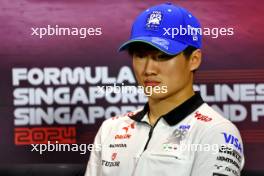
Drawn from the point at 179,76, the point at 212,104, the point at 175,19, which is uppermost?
the point at 175,19

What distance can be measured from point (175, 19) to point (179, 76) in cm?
16

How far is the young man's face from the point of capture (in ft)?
4.53

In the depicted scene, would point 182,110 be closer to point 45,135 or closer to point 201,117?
point 201,117

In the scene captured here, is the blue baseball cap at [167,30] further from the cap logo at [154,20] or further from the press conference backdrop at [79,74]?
the press conference backdrop at [79,74]

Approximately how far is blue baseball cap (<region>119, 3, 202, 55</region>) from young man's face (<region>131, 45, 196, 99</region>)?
34mm

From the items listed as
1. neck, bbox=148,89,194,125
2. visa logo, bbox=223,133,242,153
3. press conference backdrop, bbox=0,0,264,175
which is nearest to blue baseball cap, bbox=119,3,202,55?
neck, bbox=148,89,194,125

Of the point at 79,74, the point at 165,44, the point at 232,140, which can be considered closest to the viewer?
the point at 232,140

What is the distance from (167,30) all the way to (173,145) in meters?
0.32

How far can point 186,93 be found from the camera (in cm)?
140

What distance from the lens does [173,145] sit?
51.8 inches

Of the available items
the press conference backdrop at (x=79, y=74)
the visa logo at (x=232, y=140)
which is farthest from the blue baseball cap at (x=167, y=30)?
the press conference backdrop at (x=79, y=74)

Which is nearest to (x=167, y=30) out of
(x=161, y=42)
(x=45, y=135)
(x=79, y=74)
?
(x=161, y=42)

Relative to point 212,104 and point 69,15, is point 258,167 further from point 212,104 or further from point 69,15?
point 69,15

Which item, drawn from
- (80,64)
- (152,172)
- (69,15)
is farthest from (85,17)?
(152,172)
